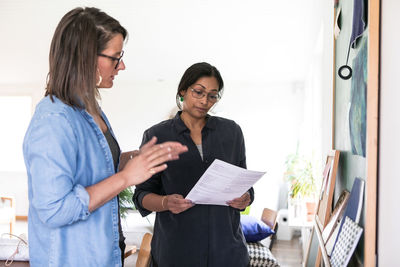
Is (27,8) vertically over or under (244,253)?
over

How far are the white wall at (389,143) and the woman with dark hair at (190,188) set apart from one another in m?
0.64

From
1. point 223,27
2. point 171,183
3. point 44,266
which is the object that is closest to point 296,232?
point 223,27

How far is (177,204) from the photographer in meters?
1.54

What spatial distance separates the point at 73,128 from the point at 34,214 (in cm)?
26

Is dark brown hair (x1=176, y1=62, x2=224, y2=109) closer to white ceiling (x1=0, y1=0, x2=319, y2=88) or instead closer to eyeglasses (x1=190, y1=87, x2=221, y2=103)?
eyeglasses (x1=190, y1=87, x2=221, y2=103)

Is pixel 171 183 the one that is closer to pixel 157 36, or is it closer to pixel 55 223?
pixel 55 223

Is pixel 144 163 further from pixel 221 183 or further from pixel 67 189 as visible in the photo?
pixel 221 183

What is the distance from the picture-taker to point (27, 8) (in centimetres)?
460

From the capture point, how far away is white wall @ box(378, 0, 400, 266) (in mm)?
1098

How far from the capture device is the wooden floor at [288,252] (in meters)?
4.96

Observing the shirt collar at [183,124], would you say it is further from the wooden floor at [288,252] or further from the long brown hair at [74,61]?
the wooden floor at [288,252]

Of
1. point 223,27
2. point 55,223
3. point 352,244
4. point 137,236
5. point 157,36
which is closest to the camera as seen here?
point 55,223

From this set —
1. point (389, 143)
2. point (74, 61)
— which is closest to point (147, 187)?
point (74, 61)

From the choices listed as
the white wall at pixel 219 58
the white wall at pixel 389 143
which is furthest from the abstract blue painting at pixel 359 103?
the white wall at pixel 219 58
